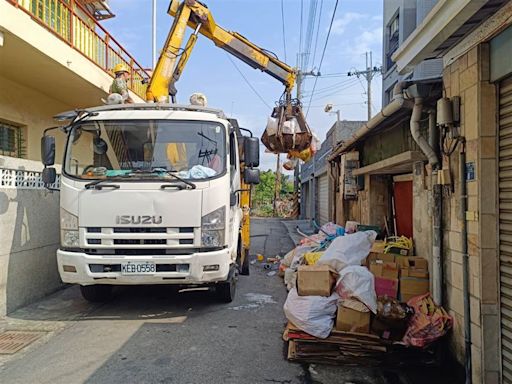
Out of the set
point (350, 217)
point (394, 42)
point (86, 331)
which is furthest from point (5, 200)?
point (394, 42)

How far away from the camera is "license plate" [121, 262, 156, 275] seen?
191 inches

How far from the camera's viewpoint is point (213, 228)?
503cm

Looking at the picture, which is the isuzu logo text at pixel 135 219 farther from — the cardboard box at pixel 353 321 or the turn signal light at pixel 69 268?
the cardboard box at pixel 353 321

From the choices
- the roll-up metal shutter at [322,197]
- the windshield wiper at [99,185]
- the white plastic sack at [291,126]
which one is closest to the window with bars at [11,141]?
the windshield wiper at [99,185]

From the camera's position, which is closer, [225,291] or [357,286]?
[357,286]

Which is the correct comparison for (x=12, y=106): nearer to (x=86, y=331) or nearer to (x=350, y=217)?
(x=86, y=331)

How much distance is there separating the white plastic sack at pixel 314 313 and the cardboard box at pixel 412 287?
2.82ft

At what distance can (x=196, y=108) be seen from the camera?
18.4 feet

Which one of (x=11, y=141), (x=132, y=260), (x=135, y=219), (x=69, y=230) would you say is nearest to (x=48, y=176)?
(x=69, y=230)

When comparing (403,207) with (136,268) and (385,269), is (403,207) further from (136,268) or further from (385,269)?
(136,268)

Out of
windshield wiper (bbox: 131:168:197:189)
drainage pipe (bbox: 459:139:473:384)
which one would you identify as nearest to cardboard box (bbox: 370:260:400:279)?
drainage pipe (bbox: 459:139:473:384)

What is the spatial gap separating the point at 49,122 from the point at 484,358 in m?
9.75

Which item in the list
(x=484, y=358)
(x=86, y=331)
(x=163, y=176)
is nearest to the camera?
(x=484, y=358)

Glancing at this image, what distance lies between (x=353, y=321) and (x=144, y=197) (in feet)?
9.13
